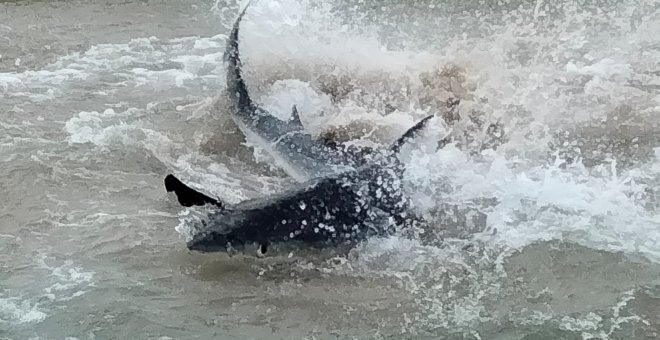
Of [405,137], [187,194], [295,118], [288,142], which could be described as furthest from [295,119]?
[187,194]

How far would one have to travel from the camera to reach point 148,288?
3.51 meters

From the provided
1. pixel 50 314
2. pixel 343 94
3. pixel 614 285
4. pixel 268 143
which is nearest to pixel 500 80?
pixel 343 94

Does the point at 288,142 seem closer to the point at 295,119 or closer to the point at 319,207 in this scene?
the point at 295,119

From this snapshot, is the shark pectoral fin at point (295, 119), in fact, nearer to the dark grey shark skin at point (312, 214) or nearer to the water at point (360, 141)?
the water at point (360, 141)

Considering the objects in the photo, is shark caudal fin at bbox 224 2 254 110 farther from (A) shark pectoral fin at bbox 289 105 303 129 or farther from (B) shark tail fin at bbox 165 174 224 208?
(B) shark tail fin at bbox 165 174 224 208

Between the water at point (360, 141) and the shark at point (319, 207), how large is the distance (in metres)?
0.09

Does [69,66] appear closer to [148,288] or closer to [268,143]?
[268,143]

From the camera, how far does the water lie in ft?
11.0

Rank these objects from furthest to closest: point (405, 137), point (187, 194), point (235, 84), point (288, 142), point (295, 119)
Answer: point (235, 84)
point (295, 119)
point (288, 142)
point (405, 137)
point (187, 194)

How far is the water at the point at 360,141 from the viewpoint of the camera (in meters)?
3.37

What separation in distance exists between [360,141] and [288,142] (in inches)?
17.9

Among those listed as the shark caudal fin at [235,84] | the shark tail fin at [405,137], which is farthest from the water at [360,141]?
the shark caudal fin at [235,84]

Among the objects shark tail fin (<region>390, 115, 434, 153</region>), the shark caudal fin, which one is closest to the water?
shark tail fin (<region>390, 115, 434, 153</region>)

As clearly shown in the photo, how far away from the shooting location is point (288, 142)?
14.1ft
